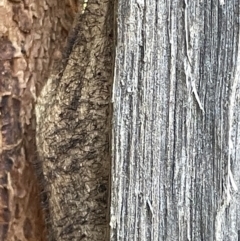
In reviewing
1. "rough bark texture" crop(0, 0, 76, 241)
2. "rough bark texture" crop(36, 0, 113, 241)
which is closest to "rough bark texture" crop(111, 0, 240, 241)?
"rough bark texture" crop(36, 0, 113, 241)

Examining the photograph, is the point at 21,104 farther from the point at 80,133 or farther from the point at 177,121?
the point at 177,121

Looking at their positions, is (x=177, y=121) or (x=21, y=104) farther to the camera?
(x=21, y=104)

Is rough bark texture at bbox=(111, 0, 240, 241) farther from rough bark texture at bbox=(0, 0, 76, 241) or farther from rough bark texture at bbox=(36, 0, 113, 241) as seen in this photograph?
rough bark texture at bbox=(0, 0, 76, 241)

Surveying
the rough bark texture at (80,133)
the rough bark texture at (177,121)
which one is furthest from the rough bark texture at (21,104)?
the rough bark texture at (177,121)

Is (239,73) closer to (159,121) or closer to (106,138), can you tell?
(159,121)

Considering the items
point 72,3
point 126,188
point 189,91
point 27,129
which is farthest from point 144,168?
point 72,3

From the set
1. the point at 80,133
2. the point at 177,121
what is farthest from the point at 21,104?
the point at 177,121
